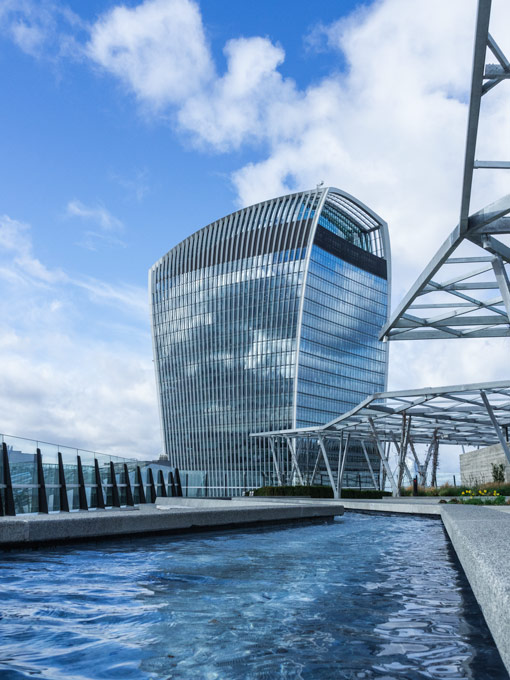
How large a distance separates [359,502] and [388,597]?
2324 cm

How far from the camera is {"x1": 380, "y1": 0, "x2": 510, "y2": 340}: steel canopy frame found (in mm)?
8242

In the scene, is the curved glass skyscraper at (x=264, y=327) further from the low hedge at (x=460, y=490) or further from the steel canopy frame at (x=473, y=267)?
the steel canopy frame at (x=473, y=267)

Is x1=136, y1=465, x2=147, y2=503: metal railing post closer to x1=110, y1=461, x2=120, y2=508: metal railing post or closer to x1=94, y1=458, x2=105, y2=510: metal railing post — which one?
x1=110, y1=461, x2=120, y2=508: metal railing post

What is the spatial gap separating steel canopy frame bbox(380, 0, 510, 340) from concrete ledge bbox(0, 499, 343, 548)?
6210mm

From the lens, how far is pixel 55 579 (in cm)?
723

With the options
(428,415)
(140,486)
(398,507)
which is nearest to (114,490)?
(140,486)

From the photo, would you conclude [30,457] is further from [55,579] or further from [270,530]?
[55,579]

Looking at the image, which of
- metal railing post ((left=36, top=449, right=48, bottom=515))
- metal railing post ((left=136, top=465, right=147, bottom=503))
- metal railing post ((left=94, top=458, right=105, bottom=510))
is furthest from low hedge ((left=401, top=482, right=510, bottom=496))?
metal railing post ((left=36, top=449, right=48, bottom=515))

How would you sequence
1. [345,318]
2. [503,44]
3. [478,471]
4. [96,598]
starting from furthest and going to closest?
[345,318] < [478,471] < [503,44] < [96,598]

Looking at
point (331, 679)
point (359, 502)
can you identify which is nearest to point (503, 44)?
point (331, 679)

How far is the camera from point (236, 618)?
5.23 meters

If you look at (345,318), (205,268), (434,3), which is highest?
(205,268)

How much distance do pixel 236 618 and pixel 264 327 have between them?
84.7 metres

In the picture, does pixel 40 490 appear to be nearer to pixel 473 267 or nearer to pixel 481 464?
pixel 473 267
